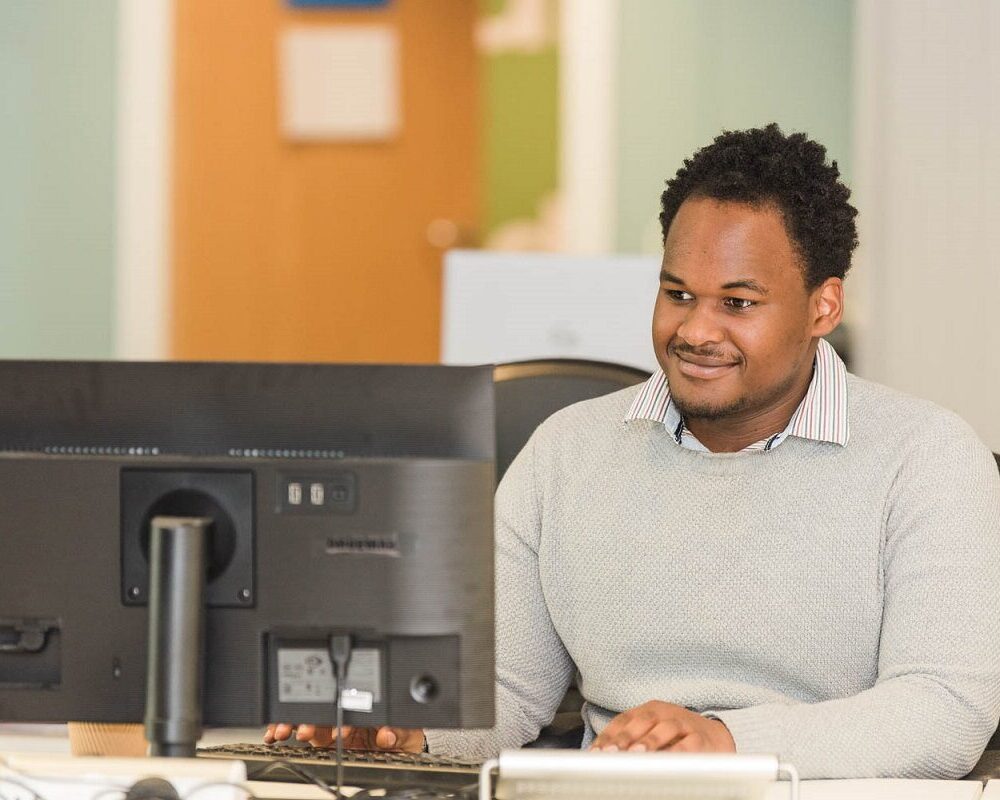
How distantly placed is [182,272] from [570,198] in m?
1.34

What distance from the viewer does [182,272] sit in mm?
4621

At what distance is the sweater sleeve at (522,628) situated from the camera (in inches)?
70.6

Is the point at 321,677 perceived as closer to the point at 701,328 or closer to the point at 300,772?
the point at 300,772

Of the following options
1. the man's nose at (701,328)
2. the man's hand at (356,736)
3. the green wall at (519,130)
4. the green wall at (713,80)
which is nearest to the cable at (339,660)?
the man's hand at (356,736)

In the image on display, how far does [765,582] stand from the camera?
1734mm

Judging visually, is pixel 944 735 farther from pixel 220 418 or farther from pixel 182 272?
pixel 182 272

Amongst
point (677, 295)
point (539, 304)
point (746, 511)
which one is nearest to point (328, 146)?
point (539, 304)

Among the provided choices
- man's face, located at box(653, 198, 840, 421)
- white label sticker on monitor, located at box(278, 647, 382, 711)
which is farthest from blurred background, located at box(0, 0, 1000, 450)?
white label sticker on monitor, located at box(278, 647, 382, 711)

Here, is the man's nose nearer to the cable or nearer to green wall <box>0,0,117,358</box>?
the cable

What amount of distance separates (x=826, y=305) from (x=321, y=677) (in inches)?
36.3

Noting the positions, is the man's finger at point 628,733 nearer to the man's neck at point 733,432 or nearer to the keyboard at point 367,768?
the keyboard at point 367,768

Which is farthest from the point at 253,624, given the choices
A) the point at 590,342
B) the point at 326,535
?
the point at 590,342

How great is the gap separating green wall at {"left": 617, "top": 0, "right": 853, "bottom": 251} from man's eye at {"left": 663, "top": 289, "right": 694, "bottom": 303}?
6.95 ft

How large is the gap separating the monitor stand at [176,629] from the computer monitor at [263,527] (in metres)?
0.03
